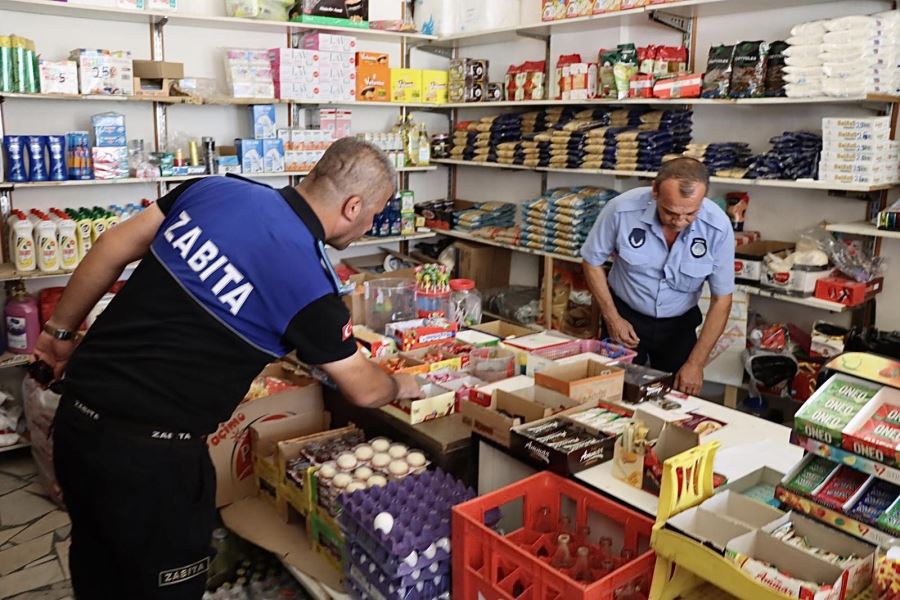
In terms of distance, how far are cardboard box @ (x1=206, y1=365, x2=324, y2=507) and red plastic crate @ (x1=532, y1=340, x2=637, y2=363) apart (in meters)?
0.98

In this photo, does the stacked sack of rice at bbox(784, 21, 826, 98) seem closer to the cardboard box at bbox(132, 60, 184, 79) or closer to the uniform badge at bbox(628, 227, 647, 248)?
the uniform badge at bbox(628, 227, 647, 248)

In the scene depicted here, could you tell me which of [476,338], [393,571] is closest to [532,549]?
[393,571]

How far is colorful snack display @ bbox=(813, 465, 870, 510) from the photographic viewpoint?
5.18ft

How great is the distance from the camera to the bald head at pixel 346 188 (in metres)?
1.99

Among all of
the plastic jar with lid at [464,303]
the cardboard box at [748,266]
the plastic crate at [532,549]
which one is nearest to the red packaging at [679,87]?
the cardboard box at [748,266]

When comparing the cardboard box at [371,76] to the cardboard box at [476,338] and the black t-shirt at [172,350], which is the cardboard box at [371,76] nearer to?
the cardboard box at [476,338]

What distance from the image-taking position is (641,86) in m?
4.52

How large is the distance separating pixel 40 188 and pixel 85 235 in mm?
570

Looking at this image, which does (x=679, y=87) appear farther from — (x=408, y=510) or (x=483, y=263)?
(x=408, y=510)

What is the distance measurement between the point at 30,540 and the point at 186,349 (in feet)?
7.61

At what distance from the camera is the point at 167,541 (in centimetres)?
195

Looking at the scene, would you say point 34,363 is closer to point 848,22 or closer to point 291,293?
point 291,293

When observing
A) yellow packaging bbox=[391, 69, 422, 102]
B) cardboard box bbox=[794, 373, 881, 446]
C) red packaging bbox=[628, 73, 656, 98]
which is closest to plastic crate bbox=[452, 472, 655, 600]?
cardboard box bbox=[794, 373, 881, 446]

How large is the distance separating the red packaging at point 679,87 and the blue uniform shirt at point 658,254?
96 centimetres
